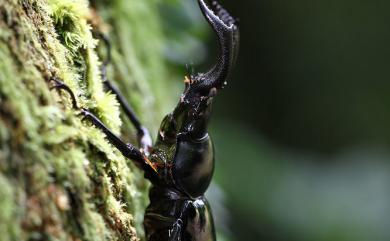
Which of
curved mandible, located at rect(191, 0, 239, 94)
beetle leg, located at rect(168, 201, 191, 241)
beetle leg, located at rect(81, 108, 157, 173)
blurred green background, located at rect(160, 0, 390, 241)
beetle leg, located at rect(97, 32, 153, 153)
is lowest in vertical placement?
blurred green background, located at rect(160, 0, 390, 241)

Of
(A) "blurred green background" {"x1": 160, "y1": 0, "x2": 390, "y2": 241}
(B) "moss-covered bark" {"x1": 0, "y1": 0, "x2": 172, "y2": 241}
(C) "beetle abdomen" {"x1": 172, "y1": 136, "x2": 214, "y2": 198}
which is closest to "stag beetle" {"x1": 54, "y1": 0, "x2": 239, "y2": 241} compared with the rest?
(C) "beetle abdomen" {"x1": 172, "y1": 136, "x2": 214, "y2": 198}

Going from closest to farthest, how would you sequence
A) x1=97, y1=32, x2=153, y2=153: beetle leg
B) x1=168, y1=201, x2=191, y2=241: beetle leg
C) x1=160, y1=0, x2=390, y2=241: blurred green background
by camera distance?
1. x1=168, y1=201, x2=191, y2=241: beetle leg
2. x1=97, y1=32, x2=153, y2=153: beetle leg
3. x1=160, y1=0, x2=390, y2=241: blurred green background

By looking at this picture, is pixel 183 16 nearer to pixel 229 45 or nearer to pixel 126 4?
pixel 126 4

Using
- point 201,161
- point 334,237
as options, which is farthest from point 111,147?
point 334,237

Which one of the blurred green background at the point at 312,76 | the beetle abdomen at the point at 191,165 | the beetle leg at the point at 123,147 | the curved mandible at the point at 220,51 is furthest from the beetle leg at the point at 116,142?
the blurred green background at the point at 312,76

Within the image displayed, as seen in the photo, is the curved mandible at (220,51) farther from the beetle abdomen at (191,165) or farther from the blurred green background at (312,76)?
the blurred green background at (312,76)

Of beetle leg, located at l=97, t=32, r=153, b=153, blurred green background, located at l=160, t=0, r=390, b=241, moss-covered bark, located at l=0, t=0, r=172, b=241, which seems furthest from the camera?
blurred green background, located at l=160, t=0, r=390, b=241

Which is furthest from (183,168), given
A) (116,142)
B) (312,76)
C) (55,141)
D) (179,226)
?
(312,76)

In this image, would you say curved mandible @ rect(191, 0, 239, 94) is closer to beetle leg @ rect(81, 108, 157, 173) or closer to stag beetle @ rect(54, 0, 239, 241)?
stag beetle @ rect(54, 0, 239, 241)
